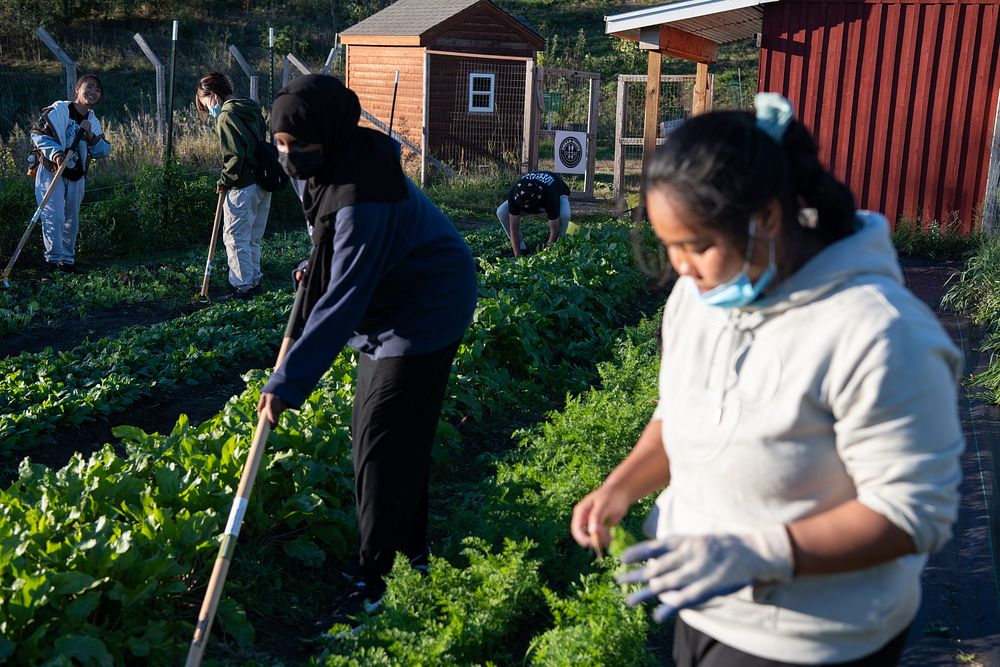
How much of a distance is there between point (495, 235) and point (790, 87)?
4.04 m

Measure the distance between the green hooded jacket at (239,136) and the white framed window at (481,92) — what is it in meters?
11.5

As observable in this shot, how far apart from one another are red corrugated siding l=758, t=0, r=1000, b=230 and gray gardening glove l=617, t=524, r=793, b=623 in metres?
11.2

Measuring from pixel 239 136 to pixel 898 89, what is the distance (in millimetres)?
7656

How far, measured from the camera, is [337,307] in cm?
328

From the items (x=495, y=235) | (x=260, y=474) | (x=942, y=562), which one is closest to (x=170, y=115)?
(x=495, y=235)

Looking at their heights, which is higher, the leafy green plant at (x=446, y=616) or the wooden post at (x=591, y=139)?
the wooden post at (x=591, y=139)

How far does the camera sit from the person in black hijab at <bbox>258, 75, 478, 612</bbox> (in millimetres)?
3295

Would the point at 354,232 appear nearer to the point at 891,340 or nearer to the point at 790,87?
the point at 891,340

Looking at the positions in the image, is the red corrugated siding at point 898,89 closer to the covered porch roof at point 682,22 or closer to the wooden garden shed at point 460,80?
the covered porch roof at point 682,22

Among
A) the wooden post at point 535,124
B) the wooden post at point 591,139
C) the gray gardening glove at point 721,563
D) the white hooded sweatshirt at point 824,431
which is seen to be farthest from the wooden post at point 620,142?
the gray gardening glove at point 721,563

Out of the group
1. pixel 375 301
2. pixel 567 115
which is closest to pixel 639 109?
pixel 567 115

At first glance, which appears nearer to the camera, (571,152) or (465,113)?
(571,152)

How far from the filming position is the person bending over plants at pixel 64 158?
32.8ft

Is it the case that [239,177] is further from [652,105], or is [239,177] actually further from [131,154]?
[131,154]
